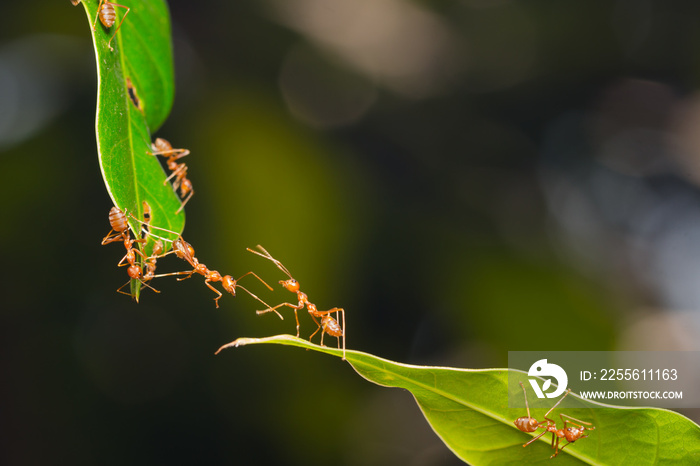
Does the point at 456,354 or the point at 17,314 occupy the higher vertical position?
the point at 456,354

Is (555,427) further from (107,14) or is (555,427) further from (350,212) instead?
(350,212)

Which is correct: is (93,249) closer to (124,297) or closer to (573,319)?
(124,297)

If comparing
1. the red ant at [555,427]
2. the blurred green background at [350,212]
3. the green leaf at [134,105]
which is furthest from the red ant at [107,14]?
the blurred green background at [350,212]

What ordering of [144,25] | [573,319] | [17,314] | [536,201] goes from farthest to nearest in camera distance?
1. [536,201]
2. [573,319]
3. [17,314]
4. [144,25]

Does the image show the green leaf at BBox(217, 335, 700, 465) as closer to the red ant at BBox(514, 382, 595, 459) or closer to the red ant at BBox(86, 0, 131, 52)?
the red ant at BBox(514, 382, 595, 459)

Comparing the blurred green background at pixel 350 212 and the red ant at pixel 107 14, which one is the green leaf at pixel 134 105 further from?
the blurred green background at pixel 350 212

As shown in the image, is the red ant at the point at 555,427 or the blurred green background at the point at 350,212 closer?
the red ant at the point at 555,427

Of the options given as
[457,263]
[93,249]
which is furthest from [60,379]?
[457,263]

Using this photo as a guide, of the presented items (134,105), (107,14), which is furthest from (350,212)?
(107,14)
